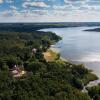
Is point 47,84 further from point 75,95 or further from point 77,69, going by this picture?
point 77,69

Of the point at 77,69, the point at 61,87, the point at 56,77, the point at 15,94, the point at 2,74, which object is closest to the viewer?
the point at 15,94

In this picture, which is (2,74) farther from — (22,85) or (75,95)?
(75,95)

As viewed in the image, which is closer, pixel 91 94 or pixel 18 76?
pixel 91 94

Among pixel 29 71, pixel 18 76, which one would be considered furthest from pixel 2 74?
pixel 29 71

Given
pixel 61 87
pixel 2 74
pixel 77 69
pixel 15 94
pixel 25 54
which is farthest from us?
pixel 25 54

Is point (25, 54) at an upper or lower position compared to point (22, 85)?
lower

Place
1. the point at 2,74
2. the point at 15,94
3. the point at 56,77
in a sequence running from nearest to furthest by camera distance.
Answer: the point at 15,94 → the point at 56,77 → the point at 2,74

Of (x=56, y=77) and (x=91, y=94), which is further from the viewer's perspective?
(x=56, y=77)

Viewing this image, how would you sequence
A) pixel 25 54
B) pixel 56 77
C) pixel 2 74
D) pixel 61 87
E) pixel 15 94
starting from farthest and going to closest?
pixel 25 54 < pixel 2 74 < pixel 56 77 < pixel 61 87 < pixel 15 94

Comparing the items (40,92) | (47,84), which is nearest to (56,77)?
(47,84)
